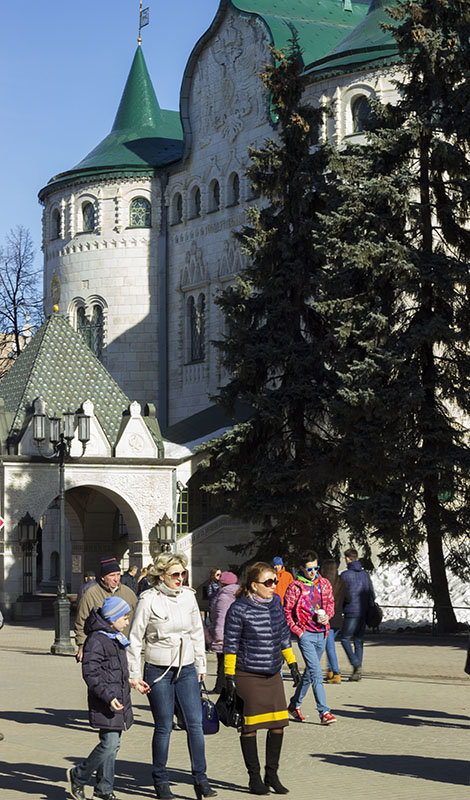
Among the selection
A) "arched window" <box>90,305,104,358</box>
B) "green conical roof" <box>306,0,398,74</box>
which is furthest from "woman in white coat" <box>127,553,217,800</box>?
"arched window" <box>90,305,104,358</box>

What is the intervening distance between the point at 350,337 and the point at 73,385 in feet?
37.3

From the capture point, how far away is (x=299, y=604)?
13.8m

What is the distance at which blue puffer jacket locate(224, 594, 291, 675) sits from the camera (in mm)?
9703

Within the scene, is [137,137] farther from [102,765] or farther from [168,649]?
[102,765]

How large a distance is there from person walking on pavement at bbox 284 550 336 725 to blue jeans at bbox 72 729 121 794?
4.55 m

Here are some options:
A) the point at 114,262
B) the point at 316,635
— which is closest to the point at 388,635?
the point at 316,635

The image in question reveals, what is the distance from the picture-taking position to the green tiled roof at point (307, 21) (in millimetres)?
41875

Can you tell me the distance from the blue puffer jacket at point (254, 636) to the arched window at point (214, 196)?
34.9 meters

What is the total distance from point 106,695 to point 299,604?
5039 mm

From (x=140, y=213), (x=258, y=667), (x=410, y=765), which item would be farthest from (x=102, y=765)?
(x=140, y=213)

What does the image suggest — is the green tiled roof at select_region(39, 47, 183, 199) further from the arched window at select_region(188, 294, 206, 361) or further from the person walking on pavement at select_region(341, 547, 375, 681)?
the person walking on pavement at select_region(341, 547, 375, 681)

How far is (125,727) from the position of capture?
30.0ft

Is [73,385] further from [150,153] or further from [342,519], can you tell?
[150,153]

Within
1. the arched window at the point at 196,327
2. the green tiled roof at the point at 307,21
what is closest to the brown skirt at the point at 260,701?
the green tiled roof at the point at 307,21
